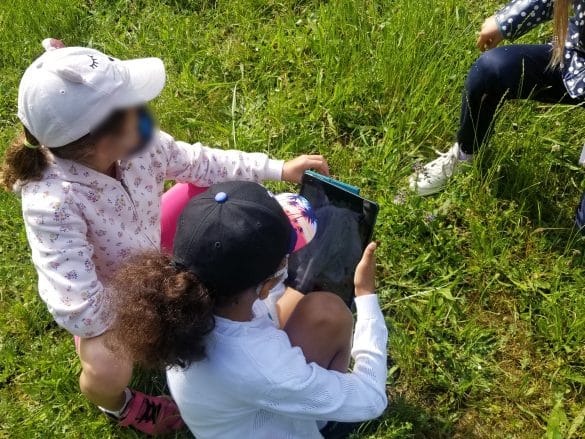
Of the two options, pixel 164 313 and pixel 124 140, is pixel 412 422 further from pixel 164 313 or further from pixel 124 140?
pixel 124 140

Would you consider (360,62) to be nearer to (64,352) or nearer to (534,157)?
(534,157)

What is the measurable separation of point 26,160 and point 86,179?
15 cm

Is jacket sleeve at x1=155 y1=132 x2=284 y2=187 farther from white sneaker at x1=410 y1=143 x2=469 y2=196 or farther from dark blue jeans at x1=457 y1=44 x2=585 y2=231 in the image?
dark blue jeans at x1=457 y1=44 x2=585 y2=231

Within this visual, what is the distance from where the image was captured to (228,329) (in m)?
1.33

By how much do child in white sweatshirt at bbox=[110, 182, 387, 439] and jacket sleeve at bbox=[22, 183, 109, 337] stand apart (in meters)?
0.14

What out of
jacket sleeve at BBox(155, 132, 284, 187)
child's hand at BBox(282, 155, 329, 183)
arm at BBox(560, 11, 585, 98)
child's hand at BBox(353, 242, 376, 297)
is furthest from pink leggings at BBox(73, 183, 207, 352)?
arm at BBox(560, 11, 585, 98)

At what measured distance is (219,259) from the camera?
1275mm

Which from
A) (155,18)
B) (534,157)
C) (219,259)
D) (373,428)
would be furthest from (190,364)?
(155,18)

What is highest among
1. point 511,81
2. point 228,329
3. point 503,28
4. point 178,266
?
point 503,28

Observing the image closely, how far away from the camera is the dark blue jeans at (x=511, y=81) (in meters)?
2.07

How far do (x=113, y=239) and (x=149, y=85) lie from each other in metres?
0.44

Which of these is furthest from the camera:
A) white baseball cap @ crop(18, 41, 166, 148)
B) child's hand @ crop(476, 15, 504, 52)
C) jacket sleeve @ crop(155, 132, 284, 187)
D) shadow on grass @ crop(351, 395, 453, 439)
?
child's hand @ crop(476, 15, 504, 52)

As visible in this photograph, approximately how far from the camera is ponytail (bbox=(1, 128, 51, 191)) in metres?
1.54

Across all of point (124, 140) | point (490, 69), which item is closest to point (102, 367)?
point (124, 140)
